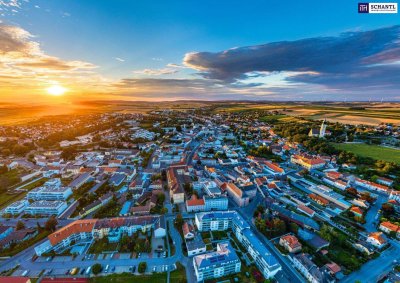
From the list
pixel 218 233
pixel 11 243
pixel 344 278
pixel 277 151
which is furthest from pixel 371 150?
pixel 11 243

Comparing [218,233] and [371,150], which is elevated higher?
[371,150]

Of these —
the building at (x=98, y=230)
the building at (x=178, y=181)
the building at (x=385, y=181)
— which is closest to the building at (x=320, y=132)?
the building at (x=385, y=181)

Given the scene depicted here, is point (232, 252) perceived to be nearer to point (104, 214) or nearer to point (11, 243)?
point (104, 214)

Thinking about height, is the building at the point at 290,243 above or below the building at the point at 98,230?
below

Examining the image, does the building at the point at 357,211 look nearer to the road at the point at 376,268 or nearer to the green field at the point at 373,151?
the road at the point at 376,268

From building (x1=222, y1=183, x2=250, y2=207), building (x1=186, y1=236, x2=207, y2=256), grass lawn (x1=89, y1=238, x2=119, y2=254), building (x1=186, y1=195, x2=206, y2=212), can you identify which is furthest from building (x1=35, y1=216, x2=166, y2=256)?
building (x1=222, y1=183, x2=250, y2=207)

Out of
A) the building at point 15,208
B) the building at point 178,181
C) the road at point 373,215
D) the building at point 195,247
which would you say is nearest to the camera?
the building at point 195,247

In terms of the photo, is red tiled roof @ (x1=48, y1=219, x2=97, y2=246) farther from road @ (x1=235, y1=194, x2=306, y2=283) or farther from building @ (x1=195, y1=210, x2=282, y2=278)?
road @ (x1=235, y1=194, x2=306, y2=283)
